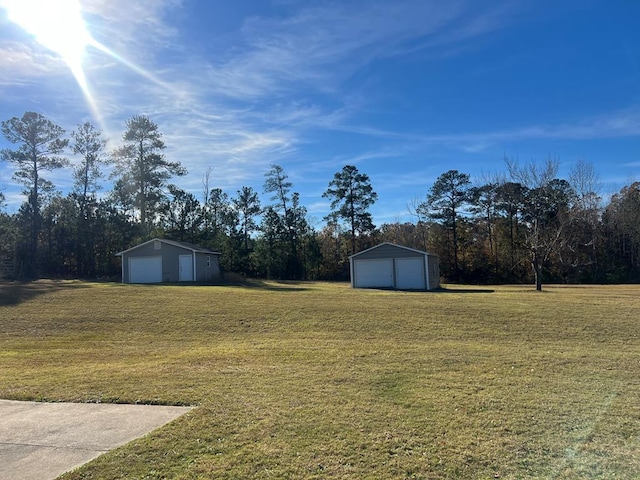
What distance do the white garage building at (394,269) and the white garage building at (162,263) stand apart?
9740mm

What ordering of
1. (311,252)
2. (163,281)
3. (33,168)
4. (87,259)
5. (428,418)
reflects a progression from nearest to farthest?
(428,418), (163,281), (33,168), (87,259), (311,252)

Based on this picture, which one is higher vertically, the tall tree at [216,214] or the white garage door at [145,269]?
the tall tree at [216,214]

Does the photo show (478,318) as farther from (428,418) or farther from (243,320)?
(428,418)

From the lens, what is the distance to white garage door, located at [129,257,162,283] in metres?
29.2

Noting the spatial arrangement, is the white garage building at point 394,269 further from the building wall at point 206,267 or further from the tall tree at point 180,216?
the tall tree at point 180,216

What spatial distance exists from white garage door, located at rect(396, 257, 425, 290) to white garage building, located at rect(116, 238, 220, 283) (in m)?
12.2

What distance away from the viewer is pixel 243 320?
46.0 feet

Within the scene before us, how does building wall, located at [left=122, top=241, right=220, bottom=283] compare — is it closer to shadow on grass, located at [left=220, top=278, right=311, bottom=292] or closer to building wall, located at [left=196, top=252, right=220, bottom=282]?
building wall, located at [left=196, top=252, right=220, bottom=282]

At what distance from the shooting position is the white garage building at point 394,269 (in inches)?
1077

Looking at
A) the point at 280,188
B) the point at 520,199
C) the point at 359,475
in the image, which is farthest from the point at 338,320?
the point at 280,188

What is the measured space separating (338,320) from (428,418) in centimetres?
843

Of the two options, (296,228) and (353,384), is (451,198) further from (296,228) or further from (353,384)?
(353,384)

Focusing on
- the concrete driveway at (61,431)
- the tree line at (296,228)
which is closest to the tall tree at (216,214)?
the tree line at (296,228)

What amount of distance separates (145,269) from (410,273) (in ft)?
52.3
